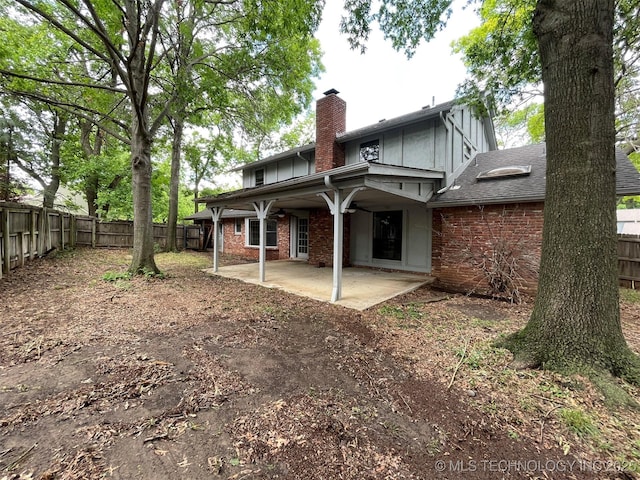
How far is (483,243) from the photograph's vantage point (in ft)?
21.9

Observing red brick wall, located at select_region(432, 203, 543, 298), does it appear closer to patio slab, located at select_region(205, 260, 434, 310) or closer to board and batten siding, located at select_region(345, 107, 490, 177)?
patio slab, located at select_region(205, 260, 434, 310)

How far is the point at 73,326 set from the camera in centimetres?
401

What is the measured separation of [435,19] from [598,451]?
273 inches

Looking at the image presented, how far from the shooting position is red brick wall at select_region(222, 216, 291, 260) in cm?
1244

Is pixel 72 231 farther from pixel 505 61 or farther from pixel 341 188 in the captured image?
pixel 505 61

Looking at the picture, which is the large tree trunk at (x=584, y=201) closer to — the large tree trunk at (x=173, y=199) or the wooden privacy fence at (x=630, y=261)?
the wooden privacy fence at (x=630, y=261)

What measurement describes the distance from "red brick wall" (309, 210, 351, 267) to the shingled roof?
12.6ft

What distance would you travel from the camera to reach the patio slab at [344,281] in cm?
591

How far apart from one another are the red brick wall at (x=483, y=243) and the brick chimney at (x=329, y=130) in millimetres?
4286

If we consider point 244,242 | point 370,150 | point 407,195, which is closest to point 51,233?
point 244,242

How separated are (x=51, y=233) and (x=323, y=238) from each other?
33.7ft

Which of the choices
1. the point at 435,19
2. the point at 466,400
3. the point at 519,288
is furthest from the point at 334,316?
the point at 435,19

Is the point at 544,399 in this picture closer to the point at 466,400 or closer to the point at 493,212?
the point at 466,400

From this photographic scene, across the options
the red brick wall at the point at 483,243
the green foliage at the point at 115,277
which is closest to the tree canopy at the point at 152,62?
the green foliage at the point at 115,277
